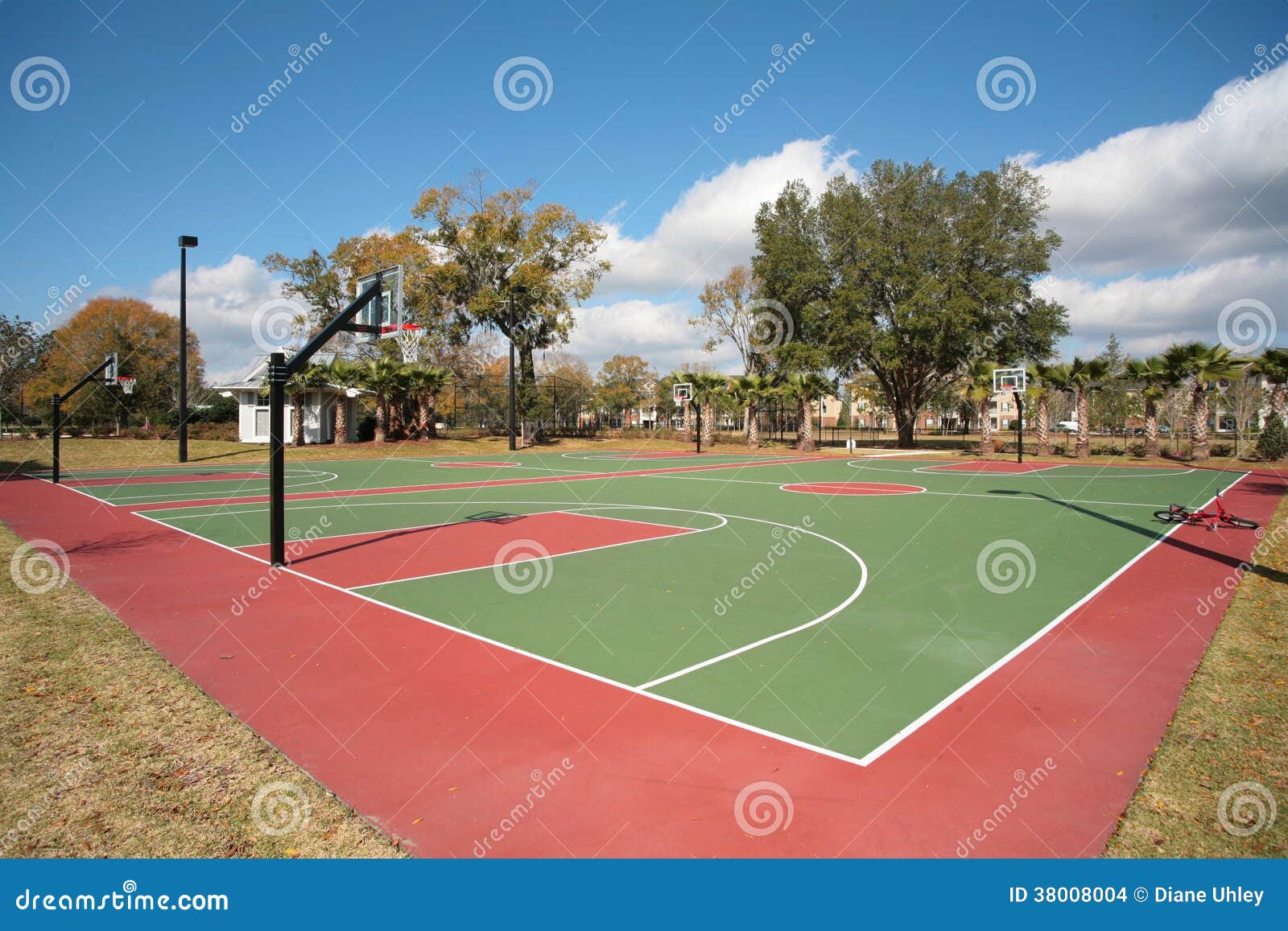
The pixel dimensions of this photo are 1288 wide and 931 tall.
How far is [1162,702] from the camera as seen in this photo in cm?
609

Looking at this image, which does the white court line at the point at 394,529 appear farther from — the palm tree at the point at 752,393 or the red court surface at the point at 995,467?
the palm tree at the point at 752,393

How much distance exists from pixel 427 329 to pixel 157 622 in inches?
1794

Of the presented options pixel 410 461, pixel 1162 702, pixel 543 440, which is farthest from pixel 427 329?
pixel 1162 702

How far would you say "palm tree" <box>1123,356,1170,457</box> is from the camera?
35.1m

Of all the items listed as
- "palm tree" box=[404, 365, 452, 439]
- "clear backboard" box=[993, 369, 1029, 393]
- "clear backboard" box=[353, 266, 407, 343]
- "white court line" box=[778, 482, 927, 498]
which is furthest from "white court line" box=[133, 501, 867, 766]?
"palm tree" box=[404, 365, 452, 439]

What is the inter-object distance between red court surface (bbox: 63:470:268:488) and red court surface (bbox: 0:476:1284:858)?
17.8 metres

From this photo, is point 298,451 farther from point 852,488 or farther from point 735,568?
point 735,568

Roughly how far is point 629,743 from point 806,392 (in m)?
41.7

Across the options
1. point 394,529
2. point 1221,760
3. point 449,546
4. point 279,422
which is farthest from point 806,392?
point 1221,760

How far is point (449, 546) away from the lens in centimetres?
1288

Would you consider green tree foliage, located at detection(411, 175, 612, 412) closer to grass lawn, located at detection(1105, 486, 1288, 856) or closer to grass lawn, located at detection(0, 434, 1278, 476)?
grass lawn, located at detection(0, 434, 1278, 476)

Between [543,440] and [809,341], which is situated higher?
[809,341]

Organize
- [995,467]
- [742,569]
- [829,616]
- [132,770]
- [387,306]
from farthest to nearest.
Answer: [995,467], [387,306], [742,569], [829,616], [132,770]

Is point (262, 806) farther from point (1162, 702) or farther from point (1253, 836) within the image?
point (1162, 702)
